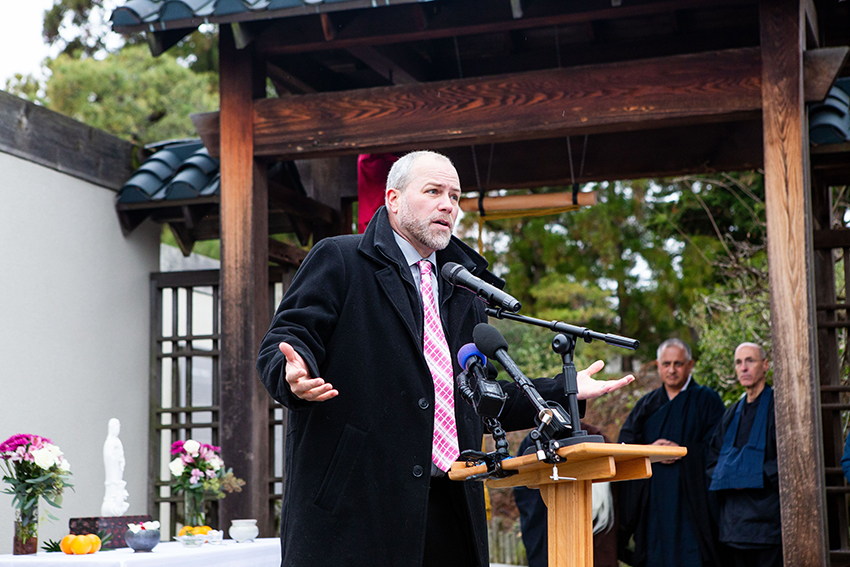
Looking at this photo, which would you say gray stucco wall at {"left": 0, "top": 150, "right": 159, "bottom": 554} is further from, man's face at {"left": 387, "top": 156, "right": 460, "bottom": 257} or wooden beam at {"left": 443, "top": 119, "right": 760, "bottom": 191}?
man's face at {"left": 387, "top": 156, "right": 460, "bottom": 257}

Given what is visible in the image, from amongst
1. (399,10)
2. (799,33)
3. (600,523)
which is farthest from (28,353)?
(799,33)

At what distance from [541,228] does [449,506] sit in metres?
10.4

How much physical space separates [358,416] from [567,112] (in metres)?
2.56

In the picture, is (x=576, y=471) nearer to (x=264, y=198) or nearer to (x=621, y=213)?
(x=264, y=198)

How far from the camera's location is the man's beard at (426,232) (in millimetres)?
2354

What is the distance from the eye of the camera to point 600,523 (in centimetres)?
578

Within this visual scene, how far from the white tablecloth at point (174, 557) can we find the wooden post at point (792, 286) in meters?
2.17

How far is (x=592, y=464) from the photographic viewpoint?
72.6 inches

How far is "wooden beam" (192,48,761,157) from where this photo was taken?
166 inches

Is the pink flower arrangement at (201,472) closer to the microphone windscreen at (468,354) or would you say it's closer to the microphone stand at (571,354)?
the microphone windscreen at (468,354)

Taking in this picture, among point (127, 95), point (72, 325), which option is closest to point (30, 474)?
point (72, 325)

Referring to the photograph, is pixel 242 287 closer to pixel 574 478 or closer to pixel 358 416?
pixel 358 416

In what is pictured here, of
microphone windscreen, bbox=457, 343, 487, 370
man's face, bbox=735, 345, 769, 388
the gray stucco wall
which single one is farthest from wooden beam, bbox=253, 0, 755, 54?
microphone windscreen, bbox=457, 343, 487, 370

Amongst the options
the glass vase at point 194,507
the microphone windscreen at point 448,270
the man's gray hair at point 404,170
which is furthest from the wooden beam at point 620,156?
the microphone windscreen at point 448,270
